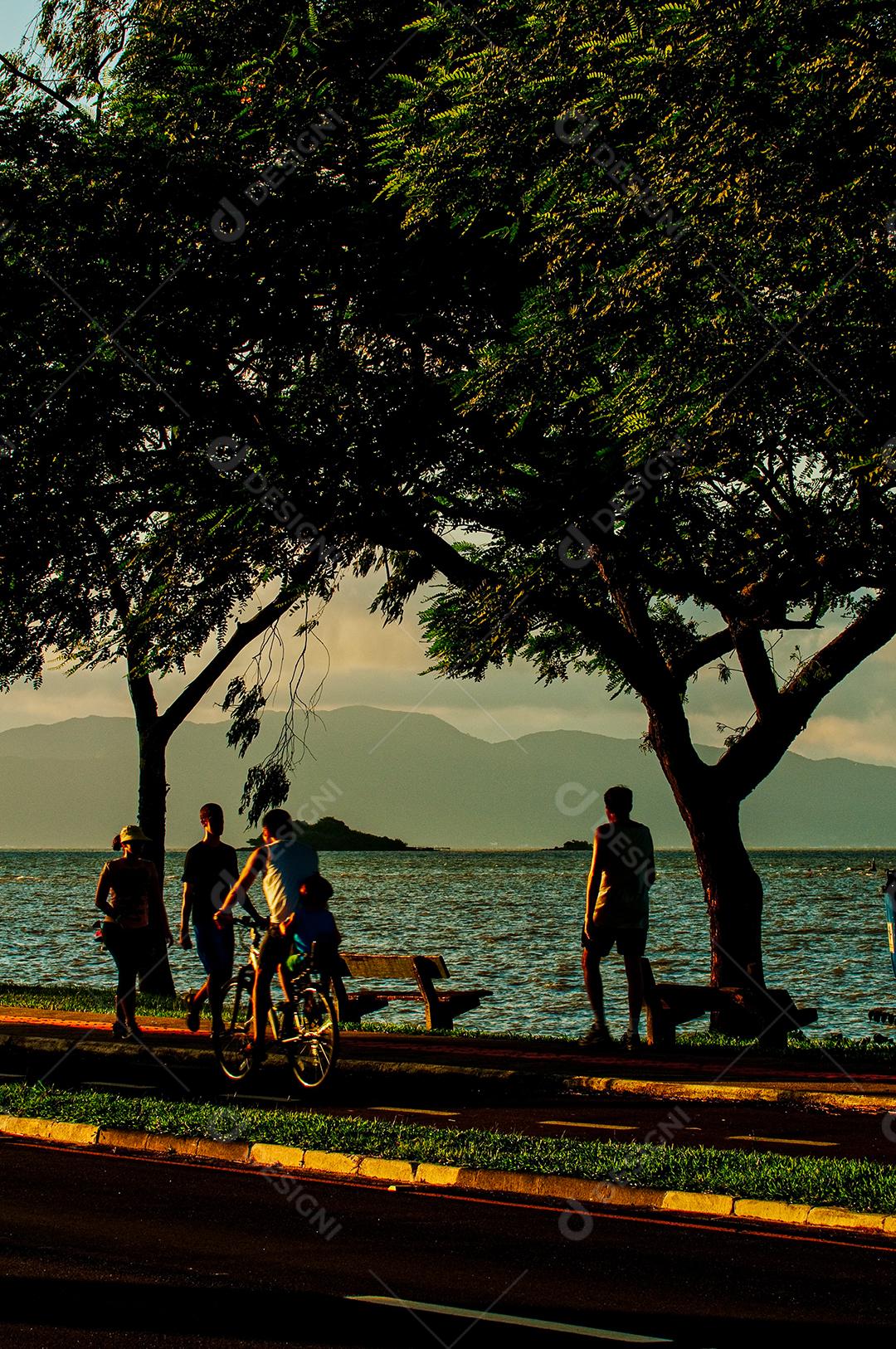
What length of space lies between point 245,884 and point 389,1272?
6.04 meters

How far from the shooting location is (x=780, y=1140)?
10.0 m

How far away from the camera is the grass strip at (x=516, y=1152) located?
8.12 m

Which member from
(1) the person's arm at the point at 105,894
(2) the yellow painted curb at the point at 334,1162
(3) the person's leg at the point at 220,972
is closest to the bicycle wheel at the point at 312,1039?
(3) the person's leg at the point at 220,972

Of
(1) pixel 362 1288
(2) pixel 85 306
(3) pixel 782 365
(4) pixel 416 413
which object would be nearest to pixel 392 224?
(4) pixel 416 413

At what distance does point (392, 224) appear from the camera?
52.7 feet

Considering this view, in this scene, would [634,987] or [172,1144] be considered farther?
[634,987]

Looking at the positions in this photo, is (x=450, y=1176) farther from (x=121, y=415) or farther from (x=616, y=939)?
(x=121, y=415)

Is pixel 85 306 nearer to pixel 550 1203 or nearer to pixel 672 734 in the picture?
pixel 672 734

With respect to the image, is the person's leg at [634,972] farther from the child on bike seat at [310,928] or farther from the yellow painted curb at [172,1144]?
the yellow painted curb at [172,1144]

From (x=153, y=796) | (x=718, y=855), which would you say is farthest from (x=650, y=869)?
(x=153, y=796)

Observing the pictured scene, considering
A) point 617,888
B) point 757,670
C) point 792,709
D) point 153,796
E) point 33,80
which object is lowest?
point 617,888

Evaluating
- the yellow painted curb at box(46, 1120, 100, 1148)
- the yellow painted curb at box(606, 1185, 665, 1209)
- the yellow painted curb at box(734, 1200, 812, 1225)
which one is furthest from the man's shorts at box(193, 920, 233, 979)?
the yellow painted curb at box(734, 1200, 812, 1225)

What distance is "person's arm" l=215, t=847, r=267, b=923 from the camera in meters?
12.3

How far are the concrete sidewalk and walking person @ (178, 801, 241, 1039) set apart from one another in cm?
101
